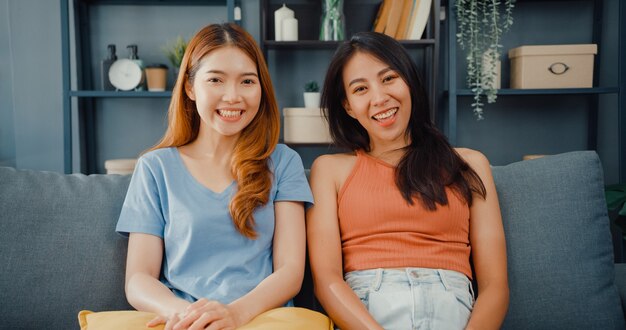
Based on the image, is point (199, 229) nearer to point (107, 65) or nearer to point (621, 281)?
point (621, 281)

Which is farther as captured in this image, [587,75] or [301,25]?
[301,25]

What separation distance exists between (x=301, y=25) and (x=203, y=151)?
163cm

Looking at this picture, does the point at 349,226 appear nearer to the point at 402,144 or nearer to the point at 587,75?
the point at 402,144

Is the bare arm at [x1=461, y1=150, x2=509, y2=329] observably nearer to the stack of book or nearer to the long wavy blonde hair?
the long wavy blonde hair

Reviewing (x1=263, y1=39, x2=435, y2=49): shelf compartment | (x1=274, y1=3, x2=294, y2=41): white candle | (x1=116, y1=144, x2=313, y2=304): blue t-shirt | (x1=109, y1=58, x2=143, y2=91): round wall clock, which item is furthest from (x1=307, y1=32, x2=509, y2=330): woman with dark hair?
(x1=109, y1=58, x2=143, y2=91): round wall clock

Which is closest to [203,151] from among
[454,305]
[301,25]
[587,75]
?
[454,305]

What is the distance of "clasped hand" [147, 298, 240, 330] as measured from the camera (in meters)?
1.01

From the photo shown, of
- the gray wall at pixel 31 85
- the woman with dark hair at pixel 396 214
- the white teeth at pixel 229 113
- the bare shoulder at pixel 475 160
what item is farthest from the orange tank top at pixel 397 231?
the gray wall at pixel 31 85

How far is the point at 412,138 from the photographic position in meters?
1.45

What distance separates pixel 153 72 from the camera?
2602 mm

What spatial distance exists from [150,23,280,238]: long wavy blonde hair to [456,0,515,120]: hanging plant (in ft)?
4.44

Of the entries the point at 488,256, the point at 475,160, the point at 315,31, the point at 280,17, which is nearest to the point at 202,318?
the point at 488,256

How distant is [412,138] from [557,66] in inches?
55.2

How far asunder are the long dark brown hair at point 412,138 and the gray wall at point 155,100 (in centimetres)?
142
